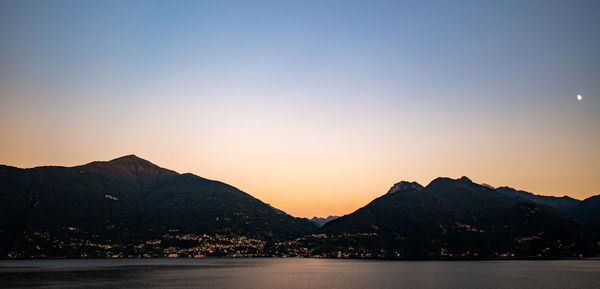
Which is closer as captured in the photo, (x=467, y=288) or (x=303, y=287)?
(x=467, y=288)

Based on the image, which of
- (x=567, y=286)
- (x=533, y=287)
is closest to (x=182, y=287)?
(x=533, y=287)

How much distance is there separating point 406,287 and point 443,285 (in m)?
15.5

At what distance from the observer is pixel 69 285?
137125mm

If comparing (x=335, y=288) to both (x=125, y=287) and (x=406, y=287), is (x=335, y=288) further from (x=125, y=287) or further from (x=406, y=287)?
(x=125, y=287)

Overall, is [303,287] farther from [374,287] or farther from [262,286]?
[374,287]

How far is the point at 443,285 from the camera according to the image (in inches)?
5418

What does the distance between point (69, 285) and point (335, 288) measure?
9767 cm

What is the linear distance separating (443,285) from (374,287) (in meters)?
25.9

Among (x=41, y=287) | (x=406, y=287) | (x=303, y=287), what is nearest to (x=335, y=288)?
(x=303, y=287)

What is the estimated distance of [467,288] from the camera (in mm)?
127375

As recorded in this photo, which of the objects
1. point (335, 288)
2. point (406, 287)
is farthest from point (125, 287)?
point (406, 287)

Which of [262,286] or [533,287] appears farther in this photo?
[262,286]

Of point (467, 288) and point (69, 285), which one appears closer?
point (467, 288)

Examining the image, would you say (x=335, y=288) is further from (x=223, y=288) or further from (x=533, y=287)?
(x=533, y=287)
